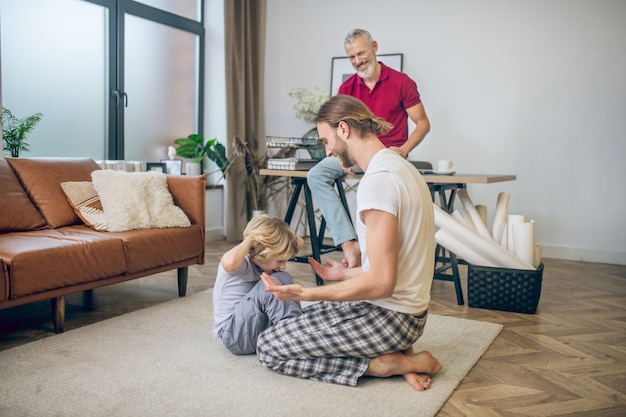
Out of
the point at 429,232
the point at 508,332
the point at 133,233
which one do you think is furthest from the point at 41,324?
the point at 508,332

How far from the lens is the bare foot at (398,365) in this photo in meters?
1.96

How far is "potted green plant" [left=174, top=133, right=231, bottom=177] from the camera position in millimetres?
4875

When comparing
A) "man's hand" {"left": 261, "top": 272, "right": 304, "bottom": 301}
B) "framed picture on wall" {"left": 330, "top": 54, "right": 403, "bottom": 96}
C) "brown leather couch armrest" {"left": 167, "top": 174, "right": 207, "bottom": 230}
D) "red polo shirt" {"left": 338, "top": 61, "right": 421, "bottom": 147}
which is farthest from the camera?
"framed picture on wall" {"left": 330, "top": 54, "right": 403, "bottom": 96}

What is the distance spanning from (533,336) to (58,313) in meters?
2.07

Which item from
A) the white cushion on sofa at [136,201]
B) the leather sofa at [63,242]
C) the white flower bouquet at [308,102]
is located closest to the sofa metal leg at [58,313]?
the leather sofa at [63,242]

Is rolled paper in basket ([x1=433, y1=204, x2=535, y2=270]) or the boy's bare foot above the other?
rolled paper in basket ([x1=433, y1=204, x2=535, y2=270])

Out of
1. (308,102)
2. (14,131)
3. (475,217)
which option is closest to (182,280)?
(14,131)

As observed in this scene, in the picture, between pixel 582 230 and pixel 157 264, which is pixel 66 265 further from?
pixel 582 230

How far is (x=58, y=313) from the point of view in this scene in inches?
96.0

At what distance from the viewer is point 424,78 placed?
16.3 ft

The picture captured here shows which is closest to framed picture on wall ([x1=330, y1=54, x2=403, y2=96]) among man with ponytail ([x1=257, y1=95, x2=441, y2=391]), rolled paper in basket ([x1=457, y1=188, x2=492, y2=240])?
rolled paper in basket ([x1=457, y1=188, x2=492, y2=240])

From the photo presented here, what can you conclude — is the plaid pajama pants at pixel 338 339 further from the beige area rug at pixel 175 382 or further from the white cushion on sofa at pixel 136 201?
the white cushion on sofa at pixel 136 201

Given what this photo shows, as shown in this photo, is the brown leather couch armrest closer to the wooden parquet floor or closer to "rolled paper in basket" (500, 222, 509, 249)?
the wooden parquet floor

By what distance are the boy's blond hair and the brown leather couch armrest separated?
106cm
